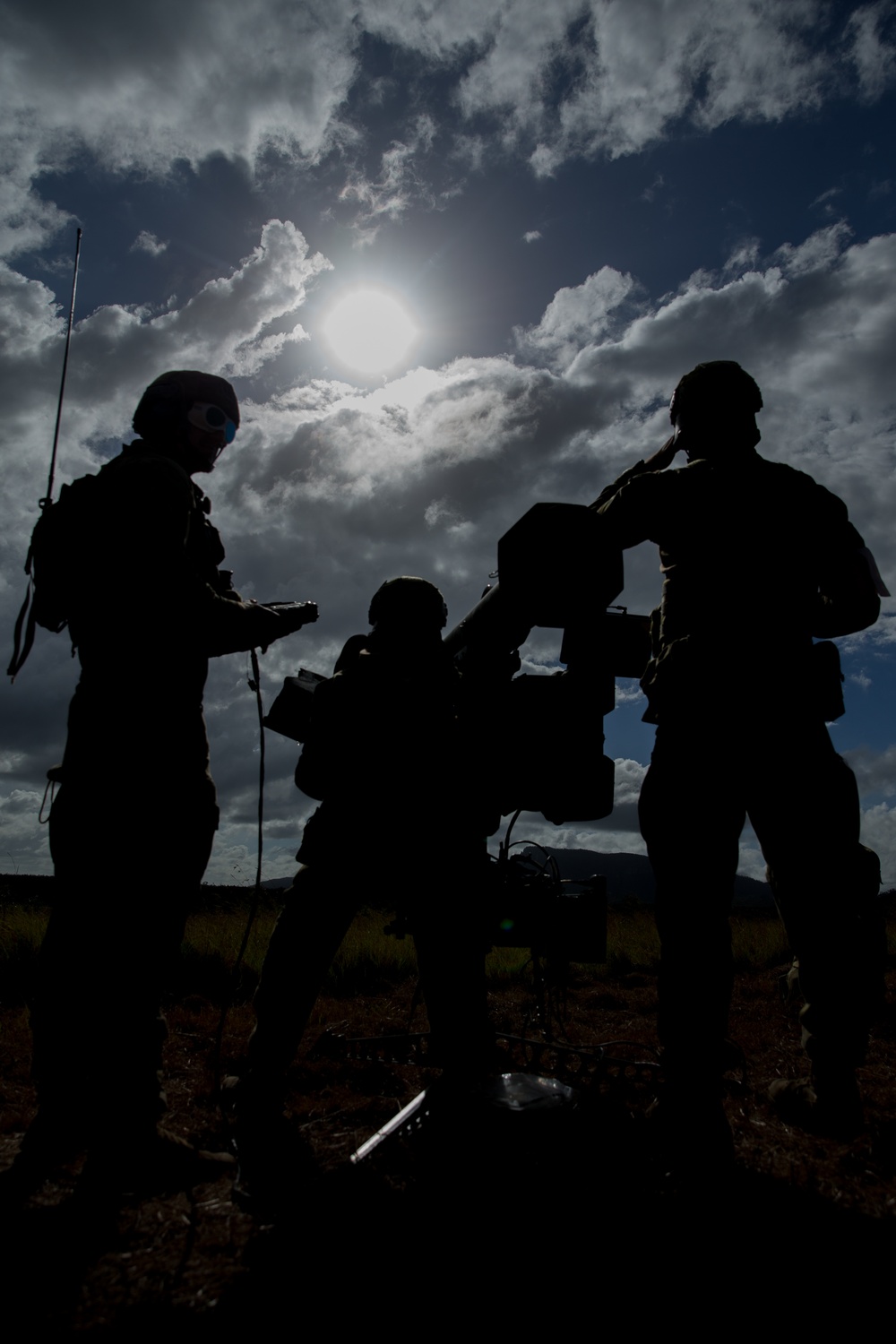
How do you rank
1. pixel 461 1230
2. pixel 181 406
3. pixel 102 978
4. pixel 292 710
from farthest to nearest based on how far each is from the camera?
pixel 292 710
pixel 181 406
pixel 102 978
pixel 461 1230

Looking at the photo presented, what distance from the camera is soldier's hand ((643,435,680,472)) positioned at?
9.84 feet

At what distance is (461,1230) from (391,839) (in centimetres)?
113

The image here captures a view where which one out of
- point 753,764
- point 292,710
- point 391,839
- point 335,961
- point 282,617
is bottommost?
point 335,961

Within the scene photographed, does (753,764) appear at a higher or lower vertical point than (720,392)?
lower

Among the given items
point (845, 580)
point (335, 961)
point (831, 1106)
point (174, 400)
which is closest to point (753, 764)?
point (845, 580)

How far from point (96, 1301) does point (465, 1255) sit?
2.45ft

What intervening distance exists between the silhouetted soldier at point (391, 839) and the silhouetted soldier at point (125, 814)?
1.09ft

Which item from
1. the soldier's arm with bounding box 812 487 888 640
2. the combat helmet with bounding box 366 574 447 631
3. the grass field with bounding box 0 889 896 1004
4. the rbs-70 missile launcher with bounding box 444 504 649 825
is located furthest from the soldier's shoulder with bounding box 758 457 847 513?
the grass field with bounding box 0 889 896 1004

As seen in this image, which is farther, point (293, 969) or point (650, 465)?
point (650, 465)

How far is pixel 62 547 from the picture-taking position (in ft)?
7.97

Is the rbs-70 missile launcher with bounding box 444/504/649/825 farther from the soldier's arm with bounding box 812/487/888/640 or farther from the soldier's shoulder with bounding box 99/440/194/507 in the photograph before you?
the soldier's shoulder with bounding box 99/440/194/507

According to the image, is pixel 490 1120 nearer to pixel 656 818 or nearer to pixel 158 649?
pixel 656 818

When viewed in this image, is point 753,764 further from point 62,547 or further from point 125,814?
point 62,547

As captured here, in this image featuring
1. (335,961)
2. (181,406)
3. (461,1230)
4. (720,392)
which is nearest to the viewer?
(461,1230)
